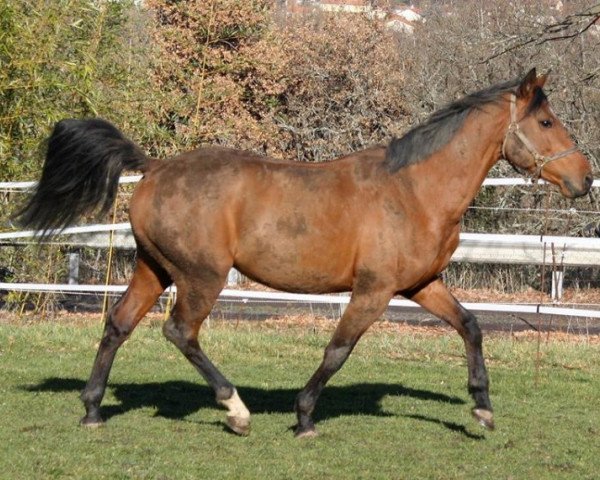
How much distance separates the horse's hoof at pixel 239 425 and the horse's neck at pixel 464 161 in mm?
1876

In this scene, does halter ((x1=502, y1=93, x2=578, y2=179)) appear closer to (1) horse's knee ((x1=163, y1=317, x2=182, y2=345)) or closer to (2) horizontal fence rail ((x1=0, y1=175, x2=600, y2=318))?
(2) horizontal fence rail ((x1=0, y1=175, x2=600, y2=318))

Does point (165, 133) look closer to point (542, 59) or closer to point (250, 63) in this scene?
point (250, 63)

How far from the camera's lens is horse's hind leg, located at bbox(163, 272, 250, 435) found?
7.28m

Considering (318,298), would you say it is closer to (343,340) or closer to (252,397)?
(252,397)

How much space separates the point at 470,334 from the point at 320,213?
54.2 inches

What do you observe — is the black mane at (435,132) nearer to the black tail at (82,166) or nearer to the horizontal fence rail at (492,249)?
the black tail at (82,166)

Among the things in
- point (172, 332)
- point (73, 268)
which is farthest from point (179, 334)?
point (73, 268)

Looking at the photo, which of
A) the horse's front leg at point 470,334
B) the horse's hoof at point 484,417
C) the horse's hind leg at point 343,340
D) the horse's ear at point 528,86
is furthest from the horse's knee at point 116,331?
the horse's ear at point 528,86

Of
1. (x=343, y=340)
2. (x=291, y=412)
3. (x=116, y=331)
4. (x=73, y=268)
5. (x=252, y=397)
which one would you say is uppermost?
(x=343, y=340)

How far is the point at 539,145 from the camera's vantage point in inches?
295

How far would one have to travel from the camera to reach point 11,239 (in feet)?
44.2

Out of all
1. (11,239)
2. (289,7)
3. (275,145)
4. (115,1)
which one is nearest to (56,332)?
(11,239)

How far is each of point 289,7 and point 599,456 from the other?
25.3 meters

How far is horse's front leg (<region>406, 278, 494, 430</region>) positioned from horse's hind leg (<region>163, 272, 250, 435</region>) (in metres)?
1.41
